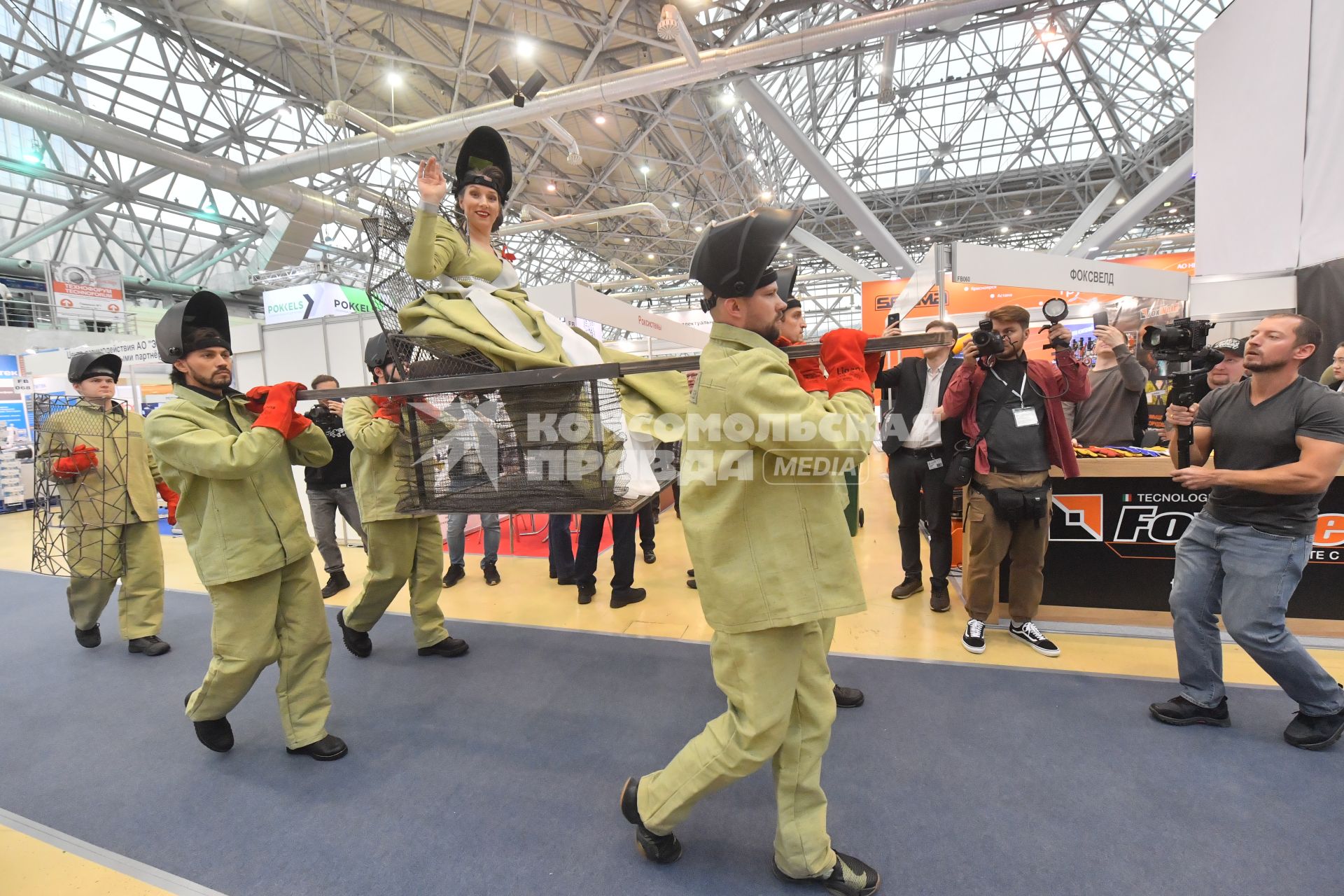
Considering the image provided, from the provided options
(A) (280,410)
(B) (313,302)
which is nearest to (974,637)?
(A) (280,410)

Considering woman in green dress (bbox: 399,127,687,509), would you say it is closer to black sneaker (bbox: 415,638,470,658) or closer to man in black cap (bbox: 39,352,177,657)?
black sneaker (bbox: 415,638,470,658)

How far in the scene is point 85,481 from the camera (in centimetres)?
372

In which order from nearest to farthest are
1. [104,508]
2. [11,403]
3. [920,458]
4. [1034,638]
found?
[1034,638] → [104,508] → [920,458] → [11,403]

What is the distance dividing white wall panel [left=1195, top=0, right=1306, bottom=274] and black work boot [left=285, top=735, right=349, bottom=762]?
7.75m

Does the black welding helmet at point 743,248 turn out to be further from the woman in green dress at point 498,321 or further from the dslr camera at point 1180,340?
the dslr camera at point 1180,340

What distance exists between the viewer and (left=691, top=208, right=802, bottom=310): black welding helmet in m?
1.36

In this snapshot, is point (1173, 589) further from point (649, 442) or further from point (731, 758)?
point (649, 442)

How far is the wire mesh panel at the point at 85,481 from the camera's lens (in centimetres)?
358

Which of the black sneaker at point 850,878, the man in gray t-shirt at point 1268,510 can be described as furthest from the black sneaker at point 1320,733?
the black sneaker at point 850,878

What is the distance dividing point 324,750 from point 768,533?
2.26 m

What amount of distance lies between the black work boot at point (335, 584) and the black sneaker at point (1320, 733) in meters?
5.82

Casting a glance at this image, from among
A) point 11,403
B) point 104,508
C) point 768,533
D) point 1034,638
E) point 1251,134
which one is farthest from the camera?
point 11,403

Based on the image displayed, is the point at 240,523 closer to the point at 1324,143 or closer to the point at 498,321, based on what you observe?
the point at 498,321

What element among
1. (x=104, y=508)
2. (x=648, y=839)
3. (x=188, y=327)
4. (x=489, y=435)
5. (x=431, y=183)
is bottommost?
(x=648, y=839)
